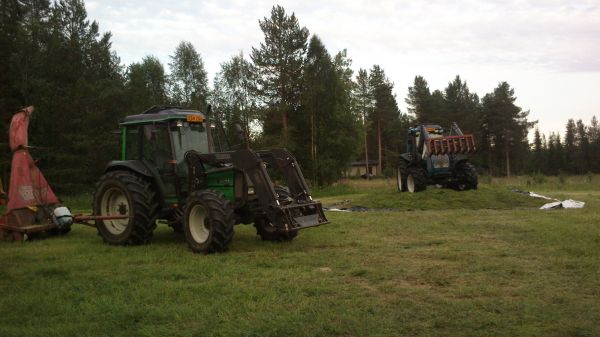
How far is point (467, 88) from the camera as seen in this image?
7125cm

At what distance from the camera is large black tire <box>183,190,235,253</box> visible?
25.1 ft

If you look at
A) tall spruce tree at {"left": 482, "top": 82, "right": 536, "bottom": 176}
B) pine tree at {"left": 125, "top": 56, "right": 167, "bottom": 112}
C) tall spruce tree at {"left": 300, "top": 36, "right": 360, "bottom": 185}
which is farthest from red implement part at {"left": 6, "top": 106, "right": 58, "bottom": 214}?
tall spruce tree at {"left": 482, "top": 82, "right": 536, "bottom": 176}

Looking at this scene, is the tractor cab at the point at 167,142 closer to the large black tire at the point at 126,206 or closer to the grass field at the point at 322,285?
the large black tire at the point at 126,206

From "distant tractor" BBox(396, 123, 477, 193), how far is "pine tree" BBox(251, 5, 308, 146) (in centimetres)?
1446

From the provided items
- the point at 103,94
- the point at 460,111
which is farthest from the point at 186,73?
the point at 460,111

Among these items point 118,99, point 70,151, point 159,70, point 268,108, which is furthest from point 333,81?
point 159,70

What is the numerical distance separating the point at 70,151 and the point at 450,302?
99.6 ft

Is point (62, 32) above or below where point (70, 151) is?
above

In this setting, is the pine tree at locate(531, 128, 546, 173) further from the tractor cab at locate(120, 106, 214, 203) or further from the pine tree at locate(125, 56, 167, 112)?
the tractor cab at locate(120, 106, 214, 203)

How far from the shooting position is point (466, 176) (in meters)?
17.9

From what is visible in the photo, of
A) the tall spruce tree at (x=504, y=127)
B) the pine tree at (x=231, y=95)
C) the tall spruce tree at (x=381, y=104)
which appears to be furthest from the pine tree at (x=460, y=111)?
the pine tree at (x=231, y=95)

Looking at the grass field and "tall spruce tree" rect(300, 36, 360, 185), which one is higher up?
"tall spruce tree" rect(300, 36, 360, 185)

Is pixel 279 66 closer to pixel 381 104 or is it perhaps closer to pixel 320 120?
pixel 320 120

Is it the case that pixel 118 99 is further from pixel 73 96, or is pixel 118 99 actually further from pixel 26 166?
pixel 26 166
